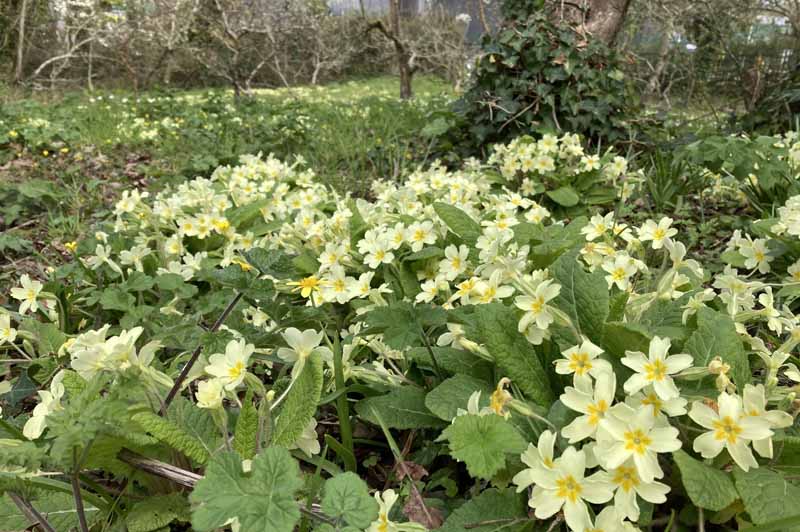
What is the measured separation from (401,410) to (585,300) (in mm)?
473

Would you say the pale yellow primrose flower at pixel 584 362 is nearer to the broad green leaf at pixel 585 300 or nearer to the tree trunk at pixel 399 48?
the broad green leaf at pixel 585 300

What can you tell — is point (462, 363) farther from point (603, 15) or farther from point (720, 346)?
point (603, 15)

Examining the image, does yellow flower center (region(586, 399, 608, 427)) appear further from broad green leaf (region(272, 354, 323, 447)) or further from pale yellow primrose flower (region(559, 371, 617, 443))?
broad green leaf (region(272, 354, 323, 447))

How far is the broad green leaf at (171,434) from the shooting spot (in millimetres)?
1070

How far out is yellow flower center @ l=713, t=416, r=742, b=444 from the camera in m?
0.94

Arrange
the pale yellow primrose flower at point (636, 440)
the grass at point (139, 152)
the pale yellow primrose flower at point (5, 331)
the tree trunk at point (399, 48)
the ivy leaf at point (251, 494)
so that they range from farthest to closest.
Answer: the tree trunk at point (399, 48) → the grass at point (139, 152) → the pale yellow primrose flower at point (5, 331) → the pale yellow primrose flower at point (636, 440) → the ivy leaf at point (251, 494)

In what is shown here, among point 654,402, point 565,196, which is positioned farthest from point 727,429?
point 565,196

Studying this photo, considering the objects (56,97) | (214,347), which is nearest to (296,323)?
(214,347)

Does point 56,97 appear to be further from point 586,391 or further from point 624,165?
point 586,391

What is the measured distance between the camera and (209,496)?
0.81m

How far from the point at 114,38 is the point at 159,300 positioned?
13.5m

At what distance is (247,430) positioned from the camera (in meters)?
1.14

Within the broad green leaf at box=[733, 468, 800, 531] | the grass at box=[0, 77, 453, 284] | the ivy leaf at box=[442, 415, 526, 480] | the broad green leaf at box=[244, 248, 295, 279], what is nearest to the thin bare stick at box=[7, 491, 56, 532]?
the broad green leaf at box=[244, 248, 295, 279]

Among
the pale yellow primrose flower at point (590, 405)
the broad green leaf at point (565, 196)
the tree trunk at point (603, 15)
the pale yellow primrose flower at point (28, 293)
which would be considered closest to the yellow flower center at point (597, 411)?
the pale yellow primrose flower at point (590, 405)
